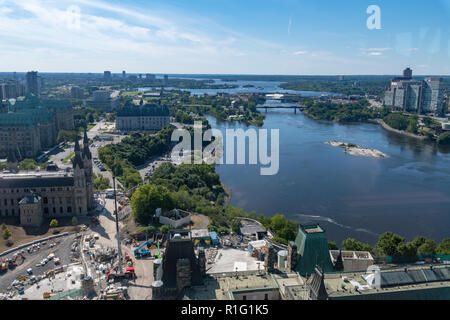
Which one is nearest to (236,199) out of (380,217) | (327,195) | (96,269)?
(327,195)

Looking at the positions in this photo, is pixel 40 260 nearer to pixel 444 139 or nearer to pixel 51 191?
pixel 51 191

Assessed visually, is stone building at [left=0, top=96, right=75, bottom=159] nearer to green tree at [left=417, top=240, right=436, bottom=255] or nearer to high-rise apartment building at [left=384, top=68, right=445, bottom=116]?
green tree at [left=417, top=240, right=436, bottom=255]

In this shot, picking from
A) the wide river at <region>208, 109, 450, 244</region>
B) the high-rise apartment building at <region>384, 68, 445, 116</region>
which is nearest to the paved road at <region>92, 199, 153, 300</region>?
the wide river at <region>208, 109, 450, 244</region>

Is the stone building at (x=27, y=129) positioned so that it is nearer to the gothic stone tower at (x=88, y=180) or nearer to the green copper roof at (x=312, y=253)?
the gothic stone tower at (x=88, y=180)

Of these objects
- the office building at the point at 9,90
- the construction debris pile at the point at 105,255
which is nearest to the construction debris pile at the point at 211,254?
the construction debris pile at the point at 105,255

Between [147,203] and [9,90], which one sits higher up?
[9,90]

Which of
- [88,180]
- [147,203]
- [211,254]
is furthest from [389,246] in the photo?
[88,180]
